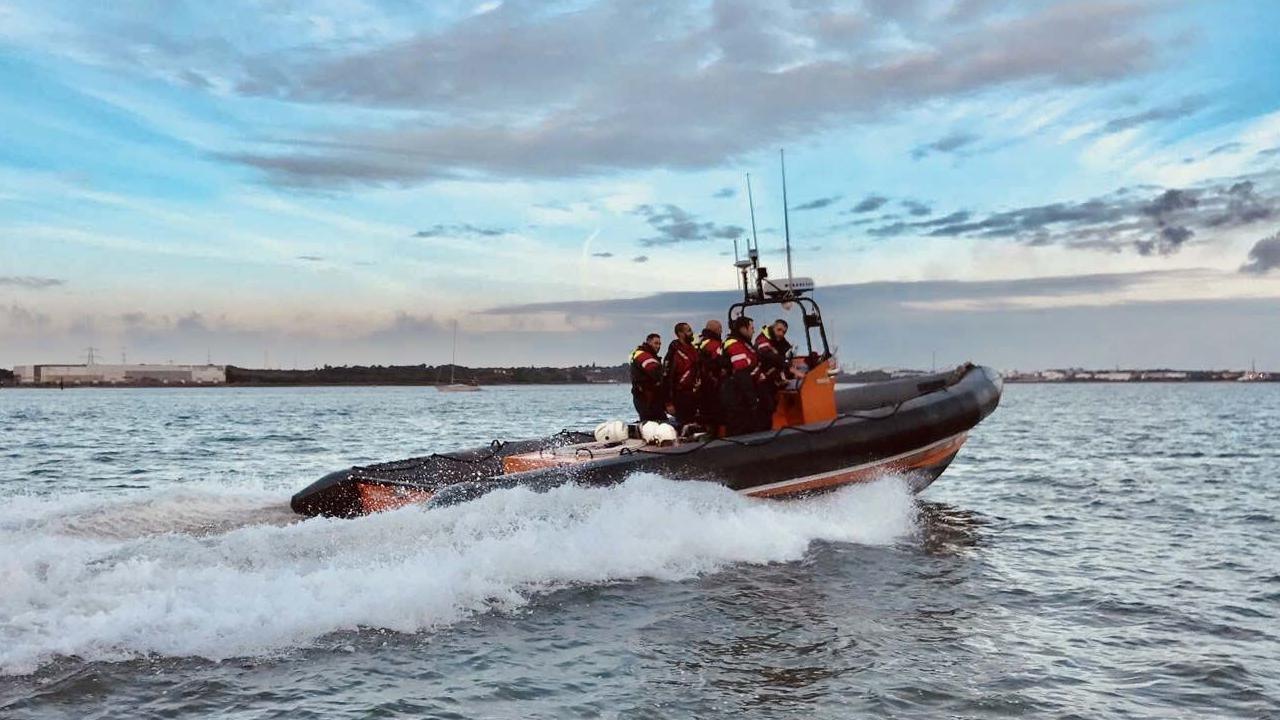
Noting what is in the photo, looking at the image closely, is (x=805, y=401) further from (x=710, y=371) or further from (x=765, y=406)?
(x=710, y=371)

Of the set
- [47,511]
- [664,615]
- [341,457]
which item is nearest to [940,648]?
[664,615]

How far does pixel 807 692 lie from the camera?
4.66m

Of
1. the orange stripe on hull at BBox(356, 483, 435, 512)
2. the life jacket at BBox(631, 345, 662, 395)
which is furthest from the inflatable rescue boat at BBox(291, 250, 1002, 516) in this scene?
the life jacket at BBox(631, 345, 662, 395)

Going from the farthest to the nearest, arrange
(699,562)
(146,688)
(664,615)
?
1. (699,562)
2. (664,615)
3. (146,688)

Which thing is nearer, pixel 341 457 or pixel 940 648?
pixel 940 648

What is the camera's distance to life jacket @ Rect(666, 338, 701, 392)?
8.99 meters

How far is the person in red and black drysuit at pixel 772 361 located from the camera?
898 centimetres

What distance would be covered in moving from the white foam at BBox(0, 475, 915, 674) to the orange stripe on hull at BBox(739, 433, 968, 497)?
0.56ft

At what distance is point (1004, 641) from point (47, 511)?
6785mm

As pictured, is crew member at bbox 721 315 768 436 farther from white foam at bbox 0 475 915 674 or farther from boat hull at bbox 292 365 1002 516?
white foam at bbox 0 475 915 674

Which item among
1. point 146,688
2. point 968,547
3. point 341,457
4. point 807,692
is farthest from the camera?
point 341,457

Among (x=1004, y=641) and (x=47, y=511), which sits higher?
(x=47, y=511)

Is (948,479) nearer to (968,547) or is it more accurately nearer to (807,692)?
(968,547)

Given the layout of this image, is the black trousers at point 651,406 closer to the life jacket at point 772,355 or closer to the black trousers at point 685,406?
the black trousers at point 685,406
